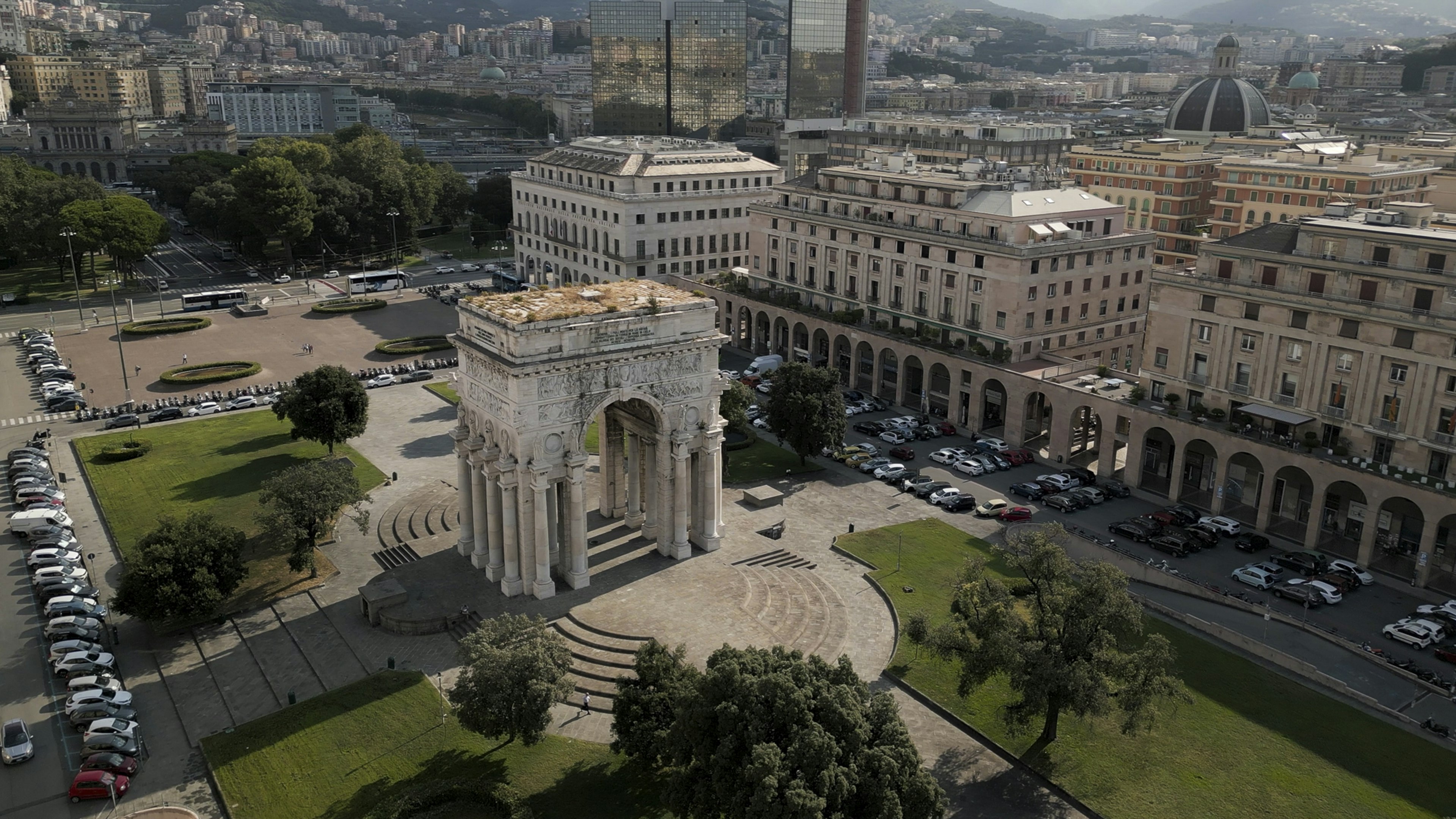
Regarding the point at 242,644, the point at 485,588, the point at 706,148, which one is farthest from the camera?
the point at 706,148

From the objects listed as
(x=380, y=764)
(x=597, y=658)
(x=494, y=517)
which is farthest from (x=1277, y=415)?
(x=380, y=764)

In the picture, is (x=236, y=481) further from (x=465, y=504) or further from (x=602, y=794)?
(x=602, y=794)

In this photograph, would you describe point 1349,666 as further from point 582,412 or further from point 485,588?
point 485,588

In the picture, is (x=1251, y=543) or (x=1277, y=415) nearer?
(x=1251, y=543)

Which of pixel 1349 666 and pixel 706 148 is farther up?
pixel 706 148

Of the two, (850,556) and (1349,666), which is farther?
(850,556)

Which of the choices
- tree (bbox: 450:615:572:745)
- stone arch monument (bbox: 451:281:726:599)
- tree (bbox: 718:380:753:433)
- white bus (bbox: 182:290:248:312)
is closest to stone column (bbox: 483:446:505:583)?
stone arch monument (bbox: 451:281:726:599)

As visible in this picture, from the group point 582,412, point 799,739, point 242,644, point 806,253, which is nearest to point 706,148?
point 806,253
